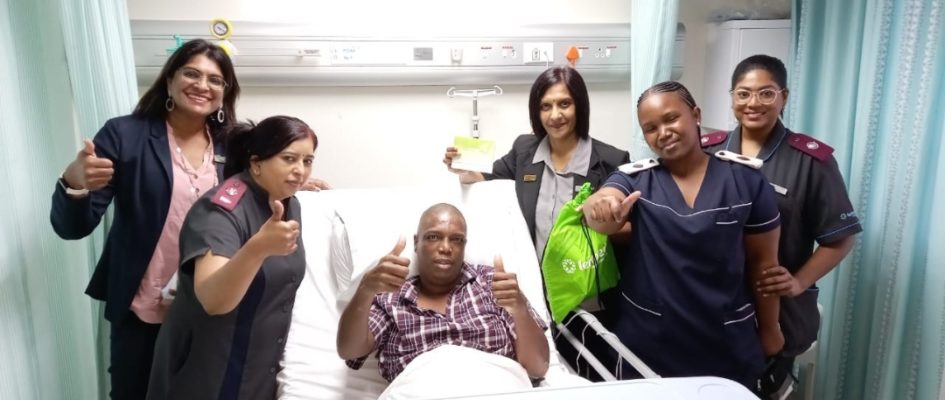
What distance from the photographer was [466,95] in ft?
8.39

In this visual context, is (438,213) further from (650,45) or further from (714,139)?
(650,45)

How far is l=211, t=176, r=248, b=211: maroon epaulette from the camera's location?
136cm

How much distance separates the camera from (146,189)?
154cm

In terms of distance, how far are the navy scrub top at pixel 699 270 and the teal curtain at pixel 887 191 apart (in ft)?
2.03

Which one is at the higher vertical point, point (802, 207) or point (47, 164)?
point (47, 164)

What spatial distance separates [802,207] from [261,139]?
58.8 inches

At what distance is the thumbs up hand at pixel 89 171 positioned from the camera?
1.41 metres

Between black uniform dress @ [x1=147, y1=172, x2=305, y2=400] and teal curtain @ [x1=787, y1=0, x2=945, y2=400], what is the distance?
183 centimetres

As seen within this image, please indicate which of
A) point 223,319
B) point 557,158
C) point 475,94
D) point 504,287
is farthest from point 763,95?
point 223,319

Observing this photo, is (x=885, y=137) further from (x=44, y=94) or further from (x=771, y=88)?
(x=44, y=94)

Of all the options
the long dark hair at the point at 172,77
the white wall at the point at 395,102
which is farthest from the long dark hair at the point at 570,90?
the long dark hair at the point at 172,77

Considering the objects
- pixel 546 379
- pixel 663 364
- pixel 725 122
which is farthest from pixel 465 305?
pixel 725 122

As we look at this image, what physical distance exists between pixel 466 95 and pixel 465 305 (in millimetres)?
1166

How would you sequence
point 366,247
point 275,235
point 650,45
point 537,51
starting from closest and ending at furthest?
point 275,235 < point 366,247 < point 650,45 < point 537,51
